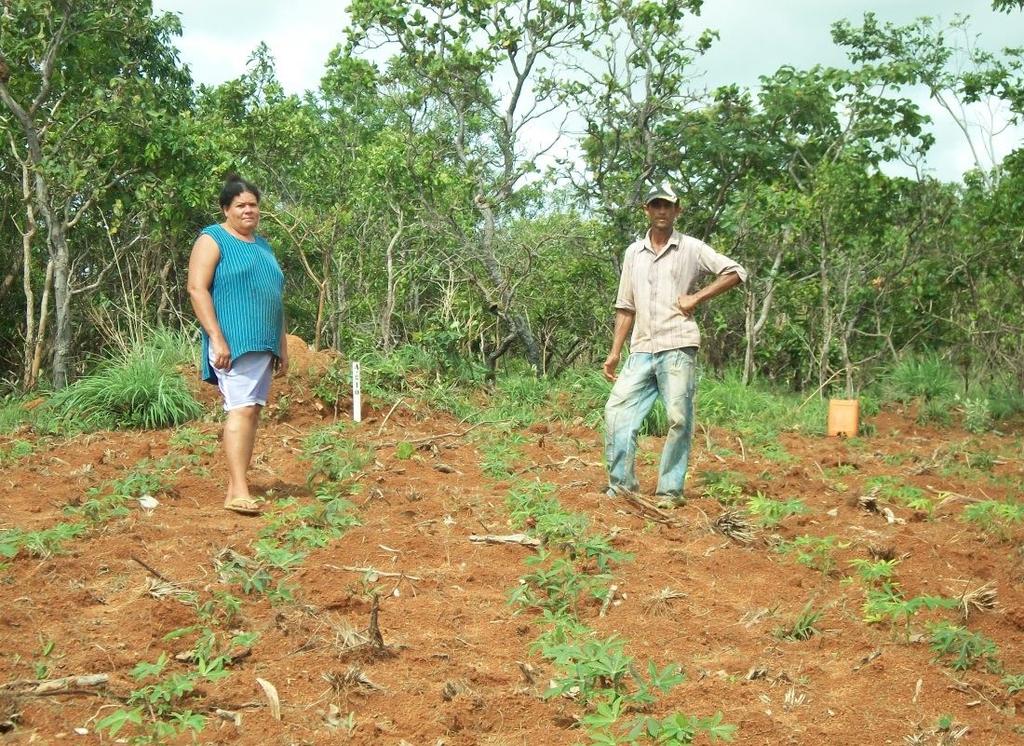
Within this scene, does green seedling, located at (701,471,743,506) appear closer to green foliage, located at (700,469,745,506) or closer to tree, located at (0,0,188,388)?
green foliage, located at (700,469,745,506)

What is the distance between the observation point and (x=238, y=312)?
5.56m

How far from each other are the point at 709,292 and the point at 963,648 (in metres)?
2.55

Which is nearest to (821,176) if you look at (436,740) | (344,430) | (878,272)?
(878,272)

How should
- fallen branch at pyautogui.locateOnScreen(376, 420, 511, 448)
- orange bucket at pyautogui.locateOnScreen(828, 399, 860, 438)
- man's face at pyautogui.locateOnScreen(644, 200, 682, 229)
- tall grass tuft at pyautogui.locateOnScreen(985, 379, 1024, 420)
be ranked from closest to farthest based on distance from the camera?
1. man's face at pyautogui.locateOnScreen(644, 200, 682, 229)
2. fallen branch at pyautogui.locateOnScreen(376, 420, 511, 448)
3. orange bucket at pyautogui.locateOnScreen(828, 399, 860, 438)
4. tall grass tuft at pyautogui.locateOnScreen(985, 379, 1024, 420)

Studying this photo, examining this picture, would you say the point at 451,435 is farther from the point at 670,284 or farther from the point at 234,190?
the point at 234,190

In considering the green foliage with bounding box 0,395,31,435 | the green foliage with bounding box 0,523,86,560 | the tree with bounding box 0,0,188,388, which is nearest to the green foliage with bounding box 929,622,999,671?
the green foliage with bounding box 0,523,86,560

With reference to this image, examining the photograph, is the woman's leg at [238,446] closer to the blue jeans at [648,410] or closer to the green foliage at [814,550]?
the blue jeans at [648,410]

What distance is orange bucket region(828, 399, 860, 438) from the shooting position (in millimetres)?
9875

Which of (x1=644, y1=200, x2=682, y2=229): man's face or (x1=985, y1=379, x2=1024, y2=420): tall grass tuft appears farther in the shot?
(x1=985, y1=379, x2=1024, y2=420): tall grass tuft

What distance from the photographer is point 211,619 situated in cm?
379

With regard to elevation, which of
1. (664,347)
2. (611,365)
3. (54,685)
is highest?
(664,347)

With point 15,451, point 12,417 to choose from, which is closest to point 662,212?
point 15,451

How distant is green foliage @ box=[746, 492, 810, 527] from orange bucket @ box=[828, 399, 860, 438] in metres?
4.20

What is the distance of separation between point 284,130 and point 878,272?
23.2 feet
